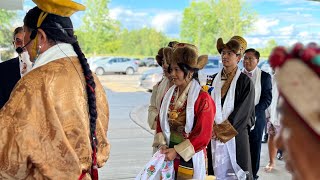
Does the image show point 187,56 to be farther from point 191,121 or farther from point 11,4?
point 11,4

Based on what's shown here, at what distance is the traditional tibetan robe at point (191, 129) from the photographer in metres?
2.49

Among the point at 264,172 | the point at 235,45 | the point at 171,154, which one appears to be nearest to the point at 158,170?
the point at 171,154

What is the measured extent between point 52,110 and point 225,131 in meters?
2.04

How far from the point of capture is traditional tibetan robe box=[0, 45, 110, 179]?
147 centimetres

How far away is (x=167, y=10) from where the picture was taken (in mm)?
21844

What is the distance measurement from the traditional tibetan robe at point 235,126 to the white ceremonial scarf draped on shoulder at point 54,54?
1.88m

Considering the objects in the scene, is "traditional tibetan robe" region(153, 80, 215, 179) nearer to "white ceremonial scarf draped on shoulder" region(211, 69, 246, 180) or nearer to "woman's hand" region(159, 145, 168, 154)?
"woman's hand" region(159, 145, 168, 154)

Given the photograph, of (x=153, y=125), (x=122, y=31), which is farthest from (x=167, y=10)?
(x=153, y=125)

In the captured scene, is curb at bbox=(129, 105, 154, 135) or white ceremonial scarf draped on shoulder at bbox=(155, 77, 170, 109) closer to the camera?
white ceremonial scarf draped on shoulder at bbox=(155, 77, 170, 109)

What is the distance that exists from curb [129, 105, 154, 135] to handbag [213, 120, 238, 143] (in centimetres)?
376

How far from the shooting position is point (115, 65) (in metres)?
20.7

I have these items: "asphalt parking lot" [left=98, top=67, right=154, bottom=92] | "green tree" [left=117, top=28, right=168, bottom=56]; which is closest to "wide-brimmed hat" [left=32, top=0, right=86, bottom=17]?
"asphalt parking lot" [left=98, top=67, right=154, bottom=92]

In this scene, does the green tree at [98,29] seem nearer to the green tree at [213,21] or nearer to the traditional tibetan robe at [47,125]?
the green tree at [213,21]

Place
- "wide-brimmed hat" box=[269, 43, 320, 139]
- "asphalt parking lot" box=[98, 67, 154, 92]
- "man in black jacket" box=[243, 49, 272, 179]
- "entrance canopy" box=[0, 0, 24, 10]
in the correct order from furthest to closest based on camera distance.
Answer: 1. "asphalt parking lot" box=[98, 67, 154, 92]
2. "entrance canopy" box=[0, 0, 24, 10]
3. "man in black jacket" box=[243, 49, 272, 179]
4. "wide-brimmed hat" box=[269, 43, 320, 139]
